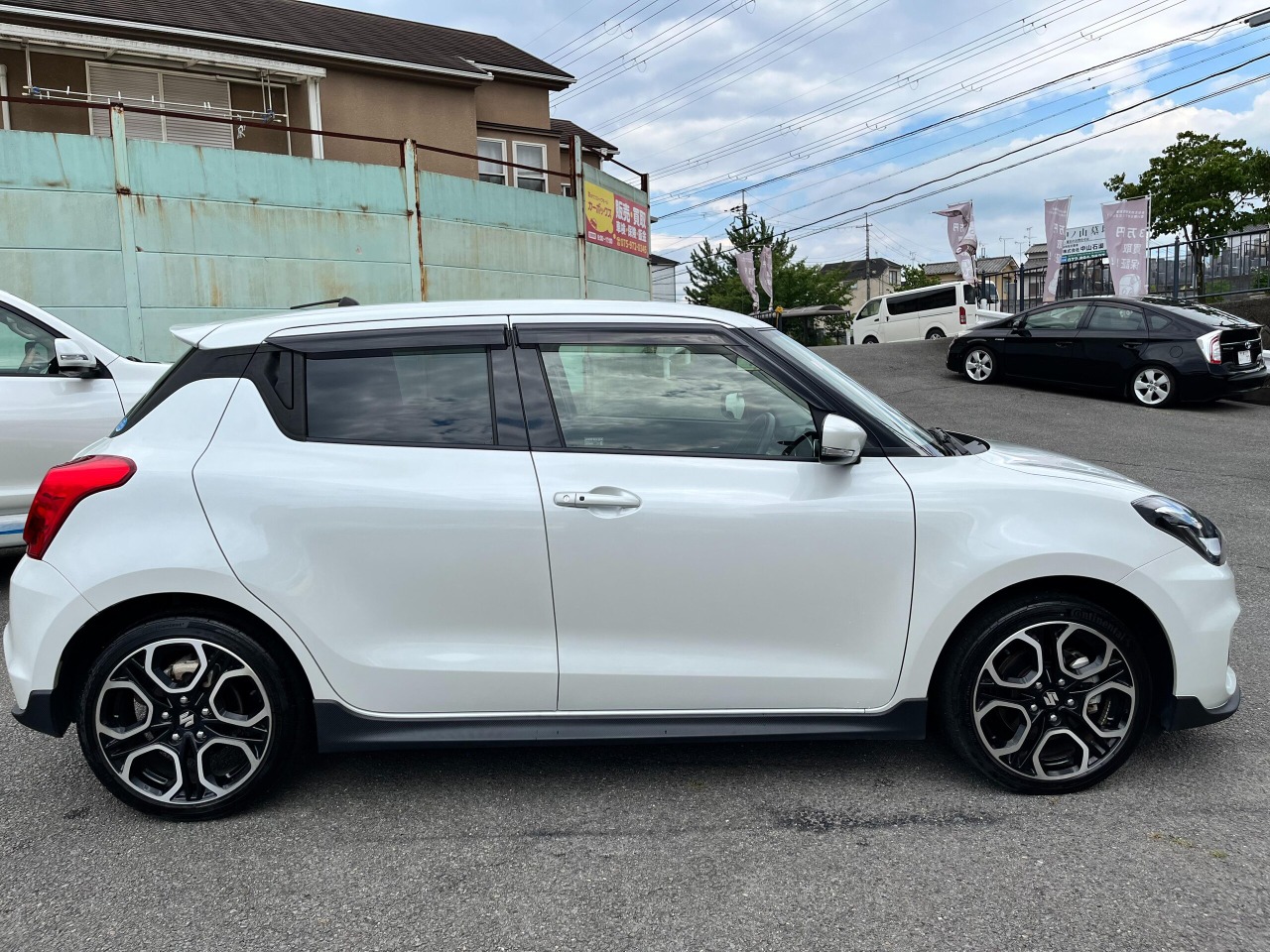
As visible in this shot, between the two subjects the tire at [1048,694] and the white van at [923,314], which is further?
the white van at [923,314]

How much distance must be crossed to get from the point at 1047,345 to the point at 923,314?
11.8m

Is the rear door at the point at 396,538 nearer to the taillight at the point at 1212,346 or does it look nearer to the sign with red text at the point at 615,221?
the taillight at the point at 1212,346

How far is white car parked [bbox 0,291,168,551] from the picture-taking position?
603 centimetres

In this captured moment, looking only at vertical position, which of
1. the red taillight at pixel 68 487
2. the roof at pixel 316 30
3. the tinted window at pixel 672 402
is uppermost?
the roof at pixel 316 30

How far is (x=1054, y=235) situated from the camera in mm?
24203

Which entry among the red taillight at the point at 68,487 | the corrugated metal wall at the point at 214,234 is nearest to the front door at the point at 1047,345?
the corrugated metal wall at the point at 214,234

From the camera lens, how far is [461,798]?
11.0ft

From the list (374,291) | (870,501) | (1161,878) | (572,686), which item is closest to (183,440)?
(572,686)

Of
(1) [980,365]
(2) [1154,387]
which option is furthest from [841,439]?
(1) [980,365]

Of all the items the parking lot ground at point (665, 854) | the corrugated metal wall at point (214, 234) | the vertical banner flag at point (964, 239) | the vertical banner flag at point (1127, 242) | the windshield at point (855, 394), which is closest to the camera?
the parking lot ground at point (665, 854)

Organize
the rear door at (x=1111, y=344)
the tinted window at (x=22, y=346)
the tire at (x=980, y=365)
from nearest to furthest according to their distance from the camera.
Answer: the tinted window at (x=22, y=346), the rear door at (x=1111, y=344), the tire at (x=980, y=365)

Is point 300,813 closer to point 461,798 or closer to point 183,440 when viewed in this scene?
point 461,798

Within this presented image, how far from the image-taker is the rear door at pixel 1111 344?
572 inches

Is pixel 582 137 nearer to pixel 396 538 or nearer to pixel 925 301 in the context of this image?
pixel 925 301
